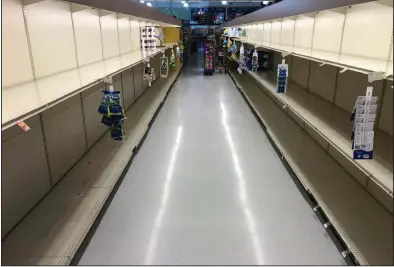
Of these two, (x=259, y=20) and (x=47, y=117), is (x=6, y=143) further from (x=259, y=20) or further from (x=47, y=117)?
(x=259, y=20)

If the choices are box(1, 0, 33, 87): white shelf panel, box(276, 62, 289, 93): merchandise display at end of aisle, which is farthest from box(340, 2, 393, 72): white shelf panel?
box(1, 0, 33, 87): white shelf panel

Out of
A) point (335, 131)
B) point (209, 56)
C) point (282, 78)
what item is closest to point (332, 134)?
point (335, 131)

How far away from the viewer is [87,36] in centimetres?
417

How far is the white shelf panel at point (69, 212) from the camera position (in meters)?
2.14

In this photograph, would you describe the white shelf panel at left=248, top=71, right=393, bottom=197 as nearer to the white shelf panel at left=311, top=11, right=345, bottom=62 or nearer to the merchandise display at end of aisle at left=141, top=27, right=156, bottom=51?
the white shelf panel at left=311, top=11, right=345, bottom=62

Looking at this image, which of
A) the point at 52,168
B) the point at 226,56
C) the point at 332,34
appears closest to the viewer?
the point at 52,168

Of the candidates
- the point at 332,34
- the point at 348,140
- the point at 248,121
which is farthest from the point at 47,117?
the point at 248,121

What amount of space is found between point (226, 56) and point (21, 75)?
46.9 ft

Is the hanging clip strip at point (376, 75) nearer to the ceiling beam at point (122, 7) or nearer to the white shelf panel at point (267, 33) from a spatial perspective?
the ceiling beam at point (122, 7)

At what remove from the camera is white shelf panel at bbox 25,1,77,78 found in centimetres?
279

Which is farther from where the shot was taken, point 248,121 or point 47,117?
point 248,121

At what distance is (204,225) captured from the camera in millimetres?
2756

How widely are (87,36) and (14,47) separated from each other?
183 centimetres

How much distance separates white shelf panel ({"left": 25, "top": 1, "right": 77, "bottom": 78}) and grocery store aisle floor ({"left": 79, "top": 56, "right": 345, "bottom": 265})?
1439 mm
